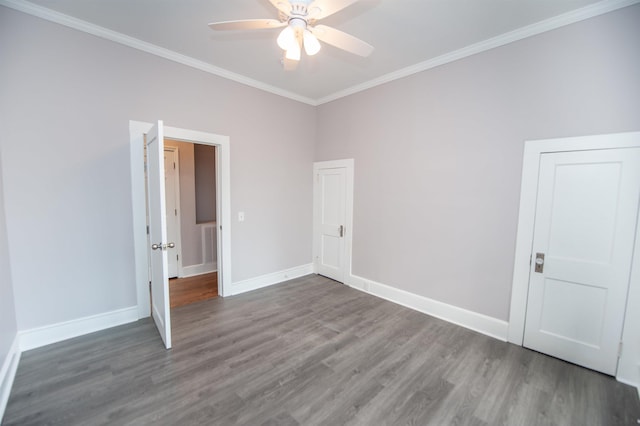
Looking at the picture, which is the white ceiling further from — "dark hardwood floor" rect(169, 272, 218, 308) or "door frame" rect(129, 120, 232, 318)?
"dark hardwood floor" rect(169, 272, 218, 308)

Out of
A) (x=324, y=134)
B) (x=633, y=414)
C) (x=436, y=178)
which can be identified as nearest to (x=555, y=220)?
(x=436, y=178)

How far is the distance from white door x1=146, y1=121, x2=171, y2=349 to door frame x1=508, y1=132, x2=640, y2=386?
3.36 m

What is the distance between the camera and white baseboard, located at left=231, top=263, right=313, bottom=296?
377cm

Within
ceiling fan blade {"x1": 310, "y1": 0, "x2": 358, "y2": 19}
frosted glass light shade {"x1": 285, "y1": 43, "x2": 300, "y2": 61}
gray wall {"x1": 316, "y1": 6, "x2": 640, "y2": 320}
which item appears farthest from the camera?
gray wall {"x1": 316, "y1": 6, "x2": 640, "y2": 320}

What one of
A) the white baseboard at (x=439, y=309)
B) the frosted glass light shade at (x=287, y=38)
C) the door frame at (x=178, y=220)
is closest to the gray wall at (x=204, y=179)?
the door frame at (x=178, y=220)

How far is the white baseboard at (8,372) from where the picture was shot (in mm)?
1750

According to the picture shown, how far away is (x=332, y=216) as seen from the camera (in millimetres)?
4375

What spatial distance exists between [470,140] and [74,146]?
4.04 meters

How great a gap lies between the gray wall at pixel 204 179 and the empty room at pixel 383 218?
5.29 feet

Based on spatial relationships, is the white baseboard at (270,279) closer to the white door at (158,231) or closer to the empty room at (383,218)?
the empty room at (383,218)

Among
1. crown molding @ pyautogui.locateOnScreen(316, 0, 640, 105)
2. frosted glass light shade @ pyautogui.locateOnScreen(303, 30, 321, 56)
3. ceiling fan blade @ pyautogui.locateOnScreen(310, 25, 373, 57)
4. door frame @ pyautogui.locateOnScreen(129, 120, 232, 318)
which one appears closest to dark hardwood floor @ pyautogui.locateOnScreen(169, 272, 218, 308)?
door frame @ pyautogui.locateOnScreen(129, 120, 232, 318)

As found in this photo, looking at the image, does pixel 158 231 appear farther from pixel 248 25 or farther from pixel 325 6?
→ pixel 325 6

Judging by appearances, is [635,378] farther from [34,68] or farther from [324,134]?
[34,68]

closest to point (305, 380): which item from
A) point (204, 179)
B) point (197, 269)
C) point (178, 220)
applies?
point (197, 269)
